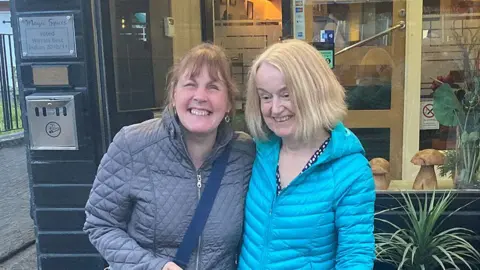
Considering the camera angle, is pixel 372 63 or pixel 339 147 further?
pixel 372 63

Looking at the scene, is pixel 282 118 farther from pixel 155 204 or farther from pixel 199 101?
pixel 155 204

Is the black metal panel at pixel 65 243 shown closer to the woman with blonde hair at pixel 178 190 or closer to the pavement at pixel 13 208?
the pavement at pixel 13 208

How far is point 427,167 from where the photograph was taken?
3719 mm

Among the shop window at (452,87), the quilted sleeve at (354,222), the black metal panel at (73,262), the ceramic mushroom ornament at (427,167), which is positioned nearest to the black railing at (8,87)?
the black metal panel at (73,262)

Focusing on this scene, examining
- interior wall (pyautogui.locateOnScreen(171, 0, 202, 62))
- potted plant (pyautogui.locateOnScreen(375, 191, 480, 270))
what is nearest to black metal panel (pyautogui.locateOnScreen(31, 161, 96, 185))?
interior wall (pyautogui.locateOnScreen(171, 0, 202, 62))

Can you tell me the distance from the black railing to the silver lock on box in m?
4.29

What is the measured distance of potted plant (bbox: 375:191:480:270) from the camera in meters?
3.04

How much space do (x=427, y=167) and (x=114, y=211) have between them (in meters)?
2.57

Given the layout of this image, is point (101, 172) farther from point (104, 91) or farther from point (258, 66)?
point (104, 91)

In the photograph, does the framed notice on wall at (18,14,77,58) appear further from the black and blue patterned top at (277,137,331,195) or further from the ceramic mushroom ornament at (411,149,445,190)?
the ceramic mushroom ornament at (411,149,445,190)

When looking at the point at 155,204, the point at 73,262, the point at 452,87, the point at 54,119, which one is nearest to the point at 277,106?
the point at 155,204

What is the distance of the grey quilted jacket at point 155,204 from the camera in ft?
→ 5.96

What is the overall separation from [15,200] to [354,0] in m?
4.34

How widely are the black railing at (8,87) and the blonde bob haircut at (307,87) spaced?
6260mm
